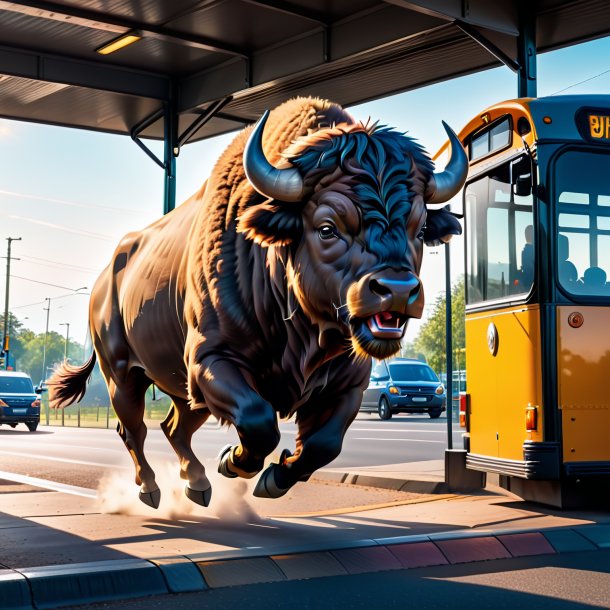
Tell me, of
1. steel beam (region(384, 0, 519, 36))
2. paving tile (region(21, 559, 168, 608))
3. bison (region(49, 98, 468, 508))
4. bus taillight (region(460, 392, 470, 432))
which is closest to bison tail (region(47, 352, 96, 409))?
bison (region(49, 98, 468, 508))

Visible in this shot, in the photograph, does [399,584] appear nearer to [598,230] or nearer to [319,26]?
[598,230]

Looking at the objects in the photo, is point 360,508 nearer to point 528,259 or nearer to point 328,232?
point 528,259

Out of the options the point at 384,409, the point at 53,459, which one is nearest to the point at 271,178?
the point at 53,459

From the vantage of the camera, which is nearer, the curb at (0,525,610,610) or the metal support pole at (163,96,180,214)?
the curb at (0,525,610,610)

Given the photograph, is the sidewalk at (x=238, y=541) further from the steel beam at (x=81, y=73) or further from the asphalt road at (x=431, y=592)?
the steel beam at (x=81, y=73)

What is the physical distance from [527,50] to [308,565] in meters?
7.87

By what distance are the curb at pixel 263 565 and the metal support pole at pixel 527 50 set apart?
6036 millimetres

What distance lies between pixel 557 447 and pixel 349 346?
3.27 meters

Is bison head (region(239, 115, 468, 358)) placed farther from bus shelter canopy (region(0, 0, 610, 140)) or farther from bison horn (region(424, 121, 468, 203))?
bus shelter canopy (region(0, 0, 610, 140))

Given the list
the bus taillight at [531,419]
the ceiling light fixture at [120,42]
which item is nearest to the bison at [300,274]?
the bus taillight at [531,419]

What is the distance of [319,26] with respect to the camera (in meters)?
14.2

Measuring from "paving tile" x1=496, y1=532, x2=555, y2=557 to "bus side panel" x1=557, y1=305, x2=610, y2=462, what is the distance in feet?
5.78

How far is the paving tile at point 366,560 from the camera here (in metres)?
6.28

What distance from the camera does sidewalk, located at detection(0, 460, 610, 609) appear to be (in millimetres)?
5551
